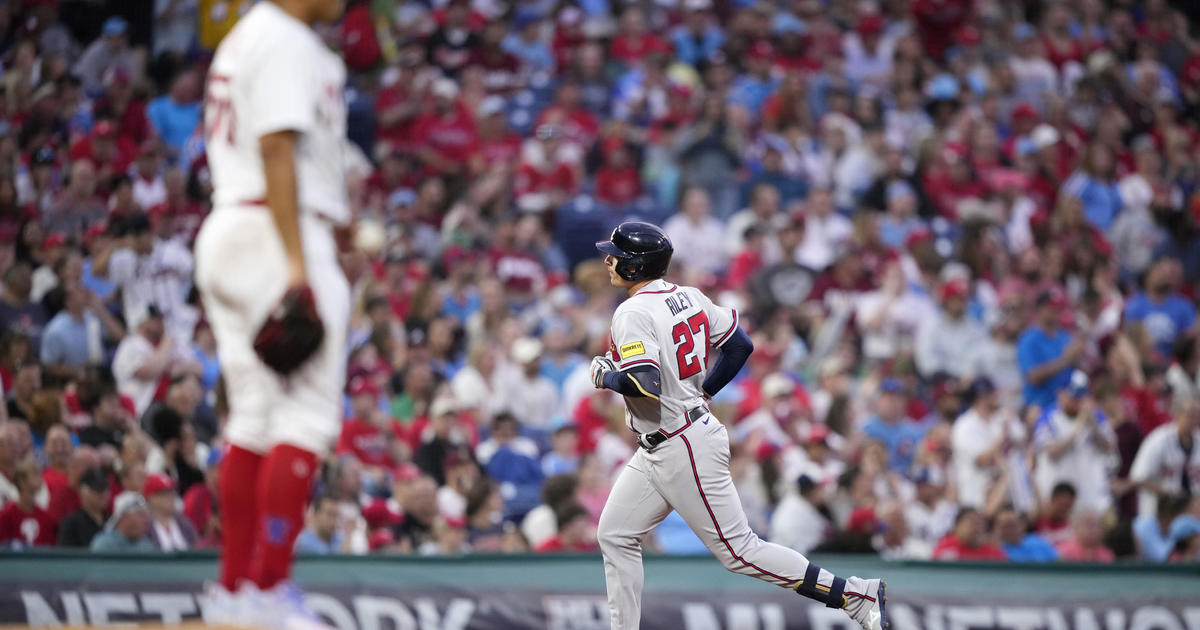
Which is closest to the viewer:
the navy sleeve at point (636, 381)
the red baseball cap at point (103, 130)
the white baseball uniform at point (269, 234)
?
the white baseball uniform at point (269, 234)

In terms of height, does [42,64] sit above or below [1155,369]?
above

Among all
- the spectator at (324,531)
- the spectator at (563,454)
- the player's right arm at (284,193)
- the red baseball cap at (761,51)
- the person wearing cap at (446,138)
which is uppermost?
the player's right arm at (284,193)

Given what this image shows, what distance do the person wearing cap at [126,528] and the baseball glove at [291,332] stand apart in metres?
4.78

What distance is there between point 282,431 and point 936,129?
12455mm

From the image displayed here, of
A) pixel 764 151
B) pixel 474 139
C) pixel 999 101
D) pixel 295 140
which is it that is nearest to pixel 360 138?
pixel 474 139

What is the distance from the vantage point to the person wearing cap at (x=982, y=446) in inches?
402

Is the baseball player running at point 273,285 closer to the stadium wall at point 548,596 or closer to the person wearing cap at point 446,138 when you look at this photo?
the stadium wall at point 548,596

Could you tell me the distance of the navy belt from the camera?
218 inches

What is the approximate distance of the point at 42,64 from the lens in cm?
1299

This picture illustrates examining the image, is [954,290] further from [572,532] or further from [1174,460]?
[572,532]

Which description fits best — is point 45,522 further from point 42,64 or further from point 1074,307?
point 1074,307

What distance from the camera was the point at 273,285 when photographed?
11.4 ft

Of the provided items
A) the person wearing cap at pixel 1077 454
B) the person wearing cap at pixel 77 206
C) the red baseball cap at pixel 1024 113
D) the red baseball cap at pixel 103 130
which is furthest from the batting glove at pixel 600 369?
the red baseball cap at pixel 1024 113

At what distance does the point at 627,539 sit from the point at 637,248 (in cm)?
119
